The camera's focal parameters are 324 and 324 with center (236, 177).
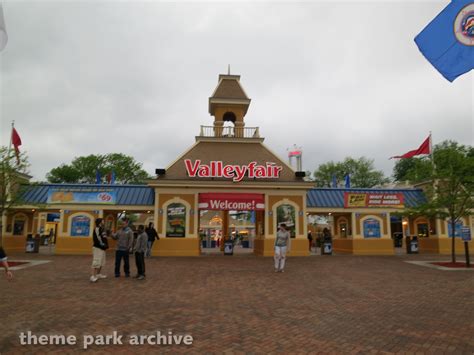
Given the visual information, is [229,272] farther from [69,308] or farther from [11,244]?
[11,244]

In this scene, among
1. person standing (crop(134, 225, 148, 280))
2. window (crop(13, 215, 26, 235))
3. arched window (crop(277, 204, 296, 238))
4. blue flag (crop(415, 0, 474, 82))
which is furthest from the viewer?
window (crop(13, 215, 26, 235))

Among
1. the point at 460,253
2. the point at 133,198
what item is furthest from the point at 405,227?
the point at 133,198

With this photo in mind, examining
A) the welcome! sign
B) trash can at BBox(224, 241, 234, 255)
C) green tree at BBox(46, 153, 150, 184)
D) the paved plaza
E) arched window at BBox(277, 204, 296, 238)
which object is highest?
green tree at BBox(46, 153, 150, 184)

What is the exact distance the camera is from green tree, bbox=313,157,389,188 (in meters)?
55.8

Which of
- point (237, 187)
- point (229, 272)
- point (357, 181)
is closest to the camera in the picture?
point (229, 272)

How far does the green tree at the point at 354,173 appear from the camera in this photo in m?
→ 55.8

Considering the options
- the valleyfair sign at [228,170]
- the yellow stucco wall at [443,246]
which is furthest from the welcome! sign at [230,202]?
the yellow stucco wall at [443,246]

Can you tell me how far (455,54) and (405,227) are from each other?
36755 millimetres

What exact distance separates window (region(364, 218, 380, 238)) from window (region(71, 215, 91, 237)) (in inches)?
771

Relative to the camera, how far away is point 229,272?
13203mm

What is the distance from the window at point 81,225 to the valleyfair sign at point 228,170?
25.0 feet

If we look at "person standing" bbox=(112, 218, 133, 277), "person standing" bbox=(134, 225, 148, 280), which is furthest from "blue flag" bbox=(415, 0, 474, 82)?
"person standing" bbox=(112, 218, 133, 277)

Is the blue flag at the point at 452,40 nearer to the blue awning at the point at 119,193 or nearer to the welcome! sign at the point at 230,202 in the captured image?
the welcome! sign at the point at 230,202

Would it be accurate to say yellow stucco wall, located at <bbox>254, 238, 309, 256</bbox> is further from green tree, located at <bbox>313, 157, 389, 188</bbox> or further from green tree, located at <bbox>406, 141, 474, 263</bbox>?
green tree, located at <bbox>313, 157, 389, 188</bbox>
